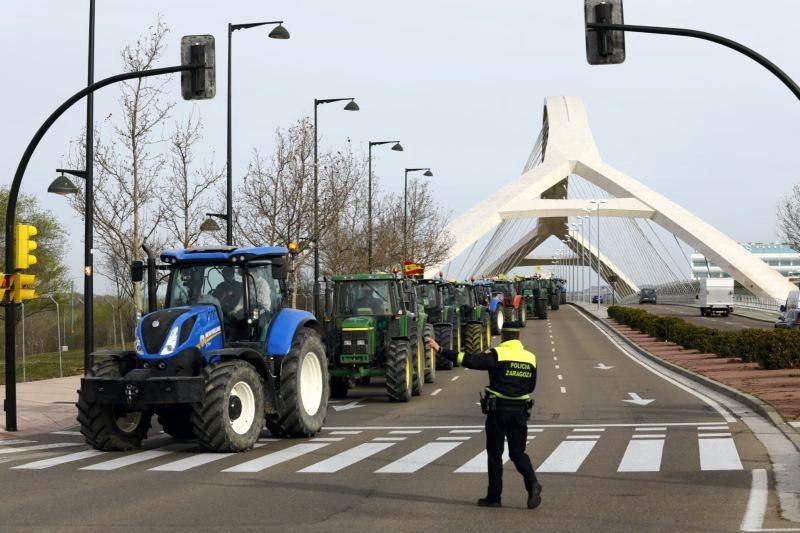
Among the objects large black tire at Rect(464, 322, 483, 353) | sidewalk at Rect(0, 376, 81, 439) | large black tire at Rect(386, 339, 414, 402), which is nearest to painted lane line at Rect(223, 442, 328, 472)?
sidewalk at Rect(0, 376, 81, 439)

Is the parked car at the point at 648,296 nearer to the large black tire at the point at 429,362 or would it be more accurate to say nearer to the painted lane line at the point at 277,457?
the large black tire at the point at 429,362

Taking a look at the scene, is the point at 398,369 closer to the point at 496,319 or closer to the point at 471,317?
the point at 471,317

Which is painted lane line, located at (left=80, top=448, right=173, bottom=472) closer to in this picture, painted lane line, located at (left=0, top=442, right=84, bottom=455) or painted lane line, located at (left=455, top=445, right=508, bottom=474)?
painted lane line, located at (left=0, top=442, right=84, bottom=455)

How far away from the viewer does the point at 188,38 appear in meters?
18.5

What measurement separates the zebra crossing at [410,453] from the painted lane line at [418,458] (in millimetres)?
12

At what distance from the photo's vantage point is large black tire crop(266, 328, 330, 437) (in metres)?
16.3

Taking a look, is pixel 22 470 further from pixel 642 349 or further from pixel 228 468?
pixel 642 349

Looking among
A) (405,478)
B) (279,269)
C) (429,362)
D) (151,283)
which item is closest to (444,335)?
(429,362)

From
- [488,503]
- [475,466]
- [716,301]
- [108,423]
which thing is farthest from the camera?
[716,301]

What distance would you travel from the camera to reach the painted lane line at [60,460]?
14.2 meters

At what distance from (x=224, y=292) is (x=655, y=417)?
8.52 meters

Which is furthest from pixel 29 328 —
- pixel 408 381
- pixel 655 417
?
pixel 655 417

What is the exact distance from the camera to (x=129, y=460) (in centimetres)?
1473

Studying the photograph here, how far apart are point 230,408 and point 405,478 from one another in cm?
351
